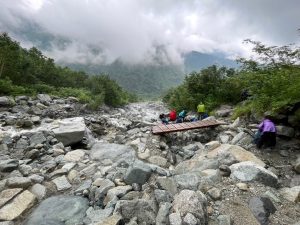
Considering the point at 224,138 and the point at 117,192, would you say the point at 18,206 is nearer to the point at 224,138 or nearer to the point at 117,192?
the point at 117,192

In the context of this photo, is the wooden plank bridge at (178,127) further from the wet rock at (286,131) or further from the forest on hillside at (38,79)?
the forest on hillside at (38,79)

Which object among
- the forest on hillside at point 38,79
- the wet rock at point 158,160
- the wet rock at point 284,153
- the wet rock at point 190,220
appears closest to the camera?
the wet rock at point 190,220

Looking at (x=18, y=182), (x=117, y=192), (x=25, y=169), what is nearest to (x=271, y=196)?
(x=117, y=192)

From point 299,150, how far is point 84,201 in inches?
313

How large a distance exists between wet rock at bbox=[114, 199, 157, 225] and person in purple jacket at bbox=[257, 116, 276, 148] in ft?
19.7

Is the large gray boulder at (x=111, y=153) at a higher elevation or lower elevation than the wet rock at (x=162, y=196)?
higher

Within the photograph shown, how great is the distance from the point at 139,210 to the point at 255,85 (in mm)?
10400

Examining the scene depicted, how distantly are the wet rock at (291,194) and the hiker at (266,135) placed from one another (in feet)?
10.4

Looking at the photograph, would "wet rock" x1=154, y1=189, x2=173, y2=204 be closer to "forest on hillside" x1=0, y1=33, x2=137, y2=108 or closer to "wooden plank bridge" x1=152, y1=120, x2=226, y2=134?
"wooden plank bridge" x1=152, y1=120, x2=226, y2=134

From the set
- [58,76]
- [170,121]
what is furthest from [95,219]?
[58,76]

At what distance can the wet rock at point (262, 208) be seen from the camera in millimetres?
5941

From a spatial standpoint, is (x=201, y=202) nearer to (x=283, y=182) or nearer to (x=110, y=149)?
(x=283, y=182)

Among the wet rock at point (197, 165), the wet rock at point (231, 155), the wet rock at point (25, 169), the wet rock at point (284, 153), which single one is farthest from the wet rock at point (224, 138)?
the wet rock at point (25, 169)

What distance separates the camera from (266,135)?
10.2 metres
